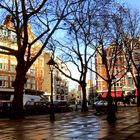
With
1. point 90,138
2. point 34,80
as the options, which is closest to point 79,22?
point 90,138

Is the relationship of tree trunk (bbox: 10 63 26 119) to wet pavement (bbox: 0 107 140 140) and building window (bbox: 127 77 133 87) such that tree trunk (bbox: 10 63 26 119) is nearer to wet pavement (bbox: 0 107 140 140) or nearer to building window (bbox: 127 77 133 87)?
wet pavement (bbox: 0 107 140 140)

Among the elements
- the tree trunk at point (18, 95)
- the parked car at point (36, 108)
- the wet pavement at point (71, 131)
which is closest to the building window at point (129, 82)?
the parked car at point (36, 108)

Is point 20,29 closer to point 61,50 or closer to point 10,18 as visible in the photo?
point 10,18

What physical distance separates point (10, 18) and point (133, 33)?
28.3 meters

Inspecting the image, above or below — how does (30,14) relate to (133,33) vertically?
below

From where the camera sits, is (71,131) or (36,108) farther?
(36,108)

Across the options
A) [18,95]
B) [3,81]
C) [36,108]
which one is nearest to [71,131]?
[18,95]

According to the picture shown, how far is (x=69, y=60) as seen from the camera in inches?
2143

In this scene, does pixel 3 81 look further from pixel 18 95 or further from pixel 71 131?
pixel 71 131

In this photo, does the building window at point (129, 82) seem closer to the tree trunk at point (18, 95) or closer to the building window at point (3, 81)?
the building window at point (3, 81)

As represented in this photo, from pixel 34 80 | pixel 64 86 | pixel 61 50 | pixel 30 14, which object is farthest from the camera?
pixel 64 86

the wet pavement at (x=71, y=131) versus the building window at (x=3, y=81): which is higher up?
the building window at (x=3, y=81)

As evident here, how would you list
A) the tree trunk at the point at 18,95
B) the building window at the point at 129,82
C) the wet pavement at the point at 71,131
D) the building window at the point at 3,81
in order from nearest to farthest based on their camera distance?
1. the wet pavement at the point at 71,131
2. the tree trunk at the point at 18,95
3. the building window at the point at 3,81
4. the building window at the point at 129,82

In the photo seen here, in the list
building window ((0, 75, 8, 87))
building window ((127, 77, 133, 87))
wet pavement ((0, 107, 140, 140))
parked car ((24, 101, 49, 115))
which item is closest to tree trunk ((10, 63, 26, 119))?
wet pavement ((0, 107, 140, 140))
